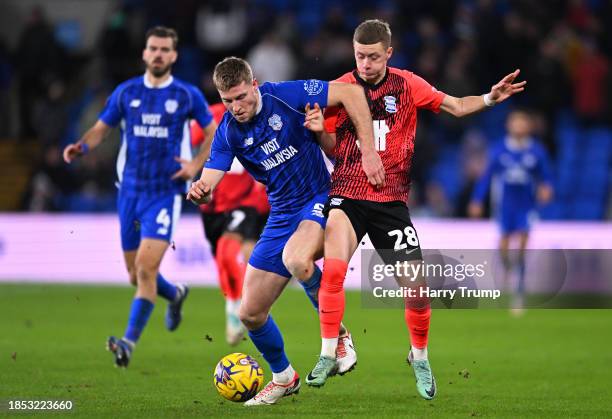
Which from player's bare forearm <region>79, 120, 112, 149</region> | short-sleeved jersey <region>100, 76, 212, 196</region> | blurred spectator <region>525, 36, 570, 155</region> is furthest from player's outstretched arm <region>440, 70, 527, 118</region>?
blurred spectator <region>525, 36, 570, 155</region>

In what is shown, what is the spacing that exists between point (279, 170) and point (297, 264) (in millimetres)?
732

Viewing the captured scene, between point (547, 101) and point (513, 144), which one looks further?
point (547, 101)

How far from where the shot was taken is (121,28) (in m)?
21.1

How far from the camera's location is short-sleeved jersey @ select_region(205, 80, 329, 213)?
816 centimetres

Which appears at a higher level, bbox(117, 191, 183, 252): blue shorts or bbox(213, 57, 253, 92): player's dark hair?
bbox(213, 57, 253, 92): player's dark hair

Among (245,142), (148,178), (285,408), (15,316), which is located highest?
(245,142)

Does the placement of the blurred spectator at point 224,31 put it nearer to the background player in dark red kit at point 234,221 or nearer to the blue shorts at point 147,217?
the background player in dark red kit at point 234,221

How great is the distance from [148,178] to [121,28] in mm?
10874

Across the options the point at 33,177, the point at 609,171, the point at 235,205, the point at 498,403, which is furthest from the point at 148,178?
the point at 609,171

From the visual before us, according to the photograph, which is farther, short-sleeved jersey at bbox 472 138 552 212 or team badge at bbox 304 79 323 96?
short-sleeved jersey at bbox 472 138 552 212

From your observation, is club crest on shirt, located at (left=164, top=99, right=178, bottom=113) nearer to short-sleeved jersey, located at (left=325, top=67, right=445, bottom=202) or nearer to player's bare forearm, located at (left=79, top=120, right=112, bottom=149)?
player's bare forearm, located at (left=79, top=120, right=112, bottom=149)

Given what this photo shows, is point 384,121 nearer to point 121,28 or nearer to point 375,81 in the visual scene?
point 375,81

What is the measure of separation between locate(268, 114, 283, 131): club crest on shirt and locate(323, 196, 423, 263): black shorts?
0.64 metres

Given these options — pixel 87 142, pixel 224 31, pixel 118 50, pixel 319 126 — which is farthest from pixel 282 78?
pixel 319 126
